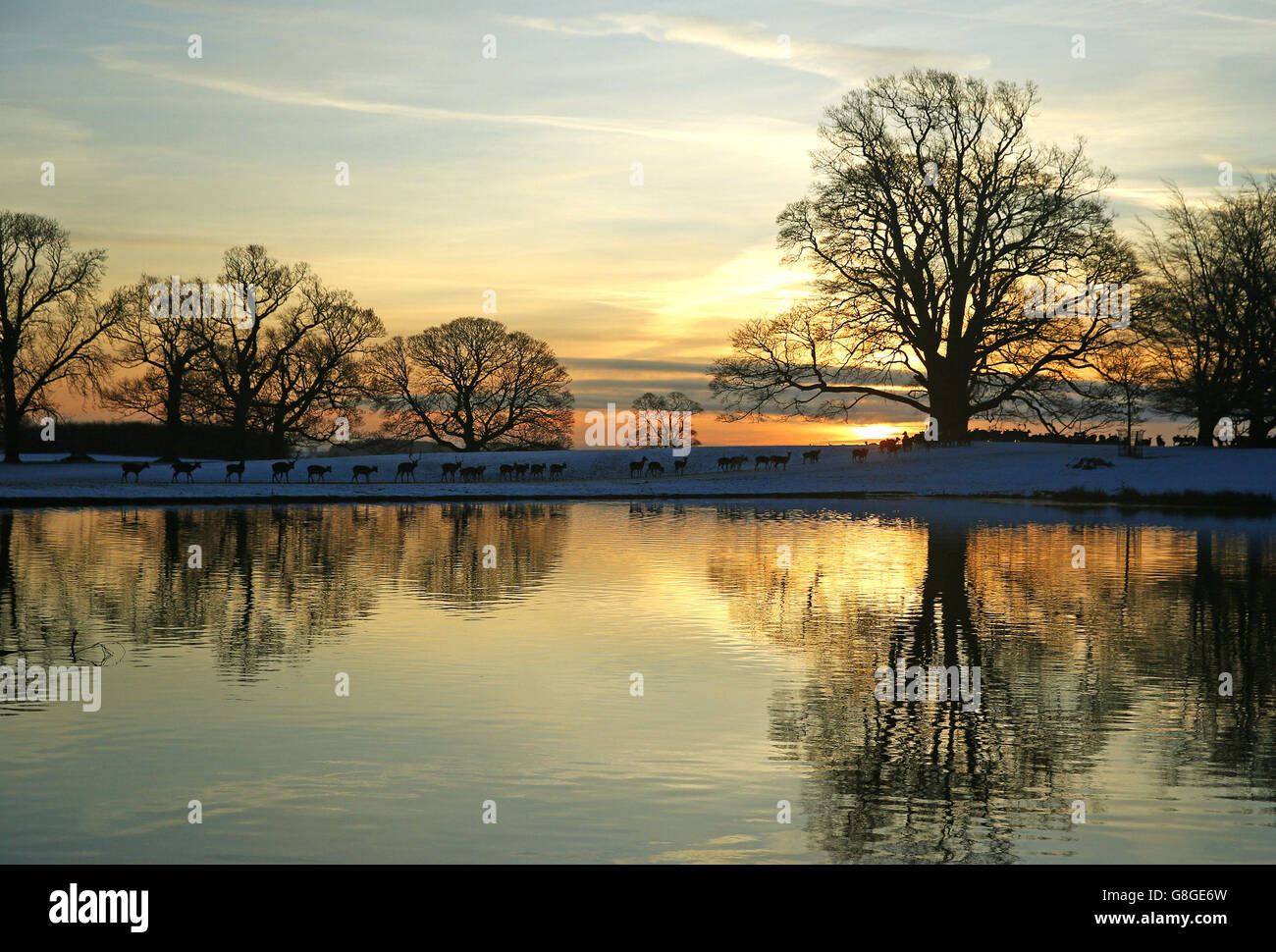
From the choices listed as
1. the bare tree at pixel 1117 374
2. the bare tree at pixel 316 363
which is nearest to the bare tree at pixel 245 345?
the bare tree at pixel 316 363

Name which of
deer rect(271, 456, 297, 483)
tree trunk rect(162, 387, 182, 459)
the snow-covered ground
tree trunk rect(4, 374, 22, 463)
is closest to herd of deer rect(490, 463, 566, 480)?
the snow-covered ground

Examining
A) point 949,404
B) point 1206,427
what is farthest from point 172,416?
point 1206,427

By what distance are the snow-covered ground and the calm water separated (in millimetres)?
26674

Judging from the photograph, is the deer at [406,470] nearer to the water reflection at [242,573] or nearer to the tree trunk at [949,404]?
the water reflection at [242,573]

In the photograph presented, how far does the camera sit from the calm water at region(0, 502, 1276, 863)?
814 cm

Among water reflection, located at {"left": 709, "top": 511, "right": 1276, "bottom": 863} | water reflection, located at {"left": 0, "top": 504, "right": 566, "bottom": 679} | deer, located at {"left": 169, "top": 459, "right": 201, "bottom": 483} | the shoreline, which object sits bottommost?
water reflection, located at {"left": 709, "top": 511, "right": 1276, "bottom": 863}

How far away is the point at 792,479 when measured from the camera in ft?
192

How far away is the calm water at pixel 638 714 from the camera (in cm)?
814

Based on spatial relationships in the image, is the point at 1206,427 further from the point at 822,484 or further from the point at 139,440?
the point at 139,440

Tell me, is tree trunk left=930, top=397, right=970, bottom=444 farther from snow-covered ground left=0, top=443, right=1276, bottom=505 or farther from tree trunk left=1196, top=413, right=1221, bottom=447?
tree trunk left=1196, top=413, right=1221, bottom=447

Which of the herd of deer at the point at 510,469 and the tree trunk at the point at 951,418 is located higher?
the tree trunk at the point at 951,418

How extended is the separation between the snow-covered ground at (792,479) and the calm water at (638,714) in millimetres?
26674
